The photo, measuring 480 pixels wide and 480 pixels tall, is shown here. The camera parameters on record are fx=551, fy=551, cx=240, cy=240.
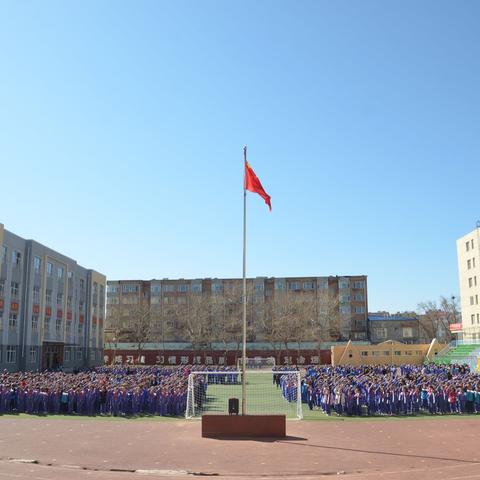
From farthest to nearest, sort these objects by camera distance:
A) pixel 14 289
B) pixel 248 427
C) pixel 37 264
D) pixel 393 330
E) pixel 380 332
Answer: pixel 393 330 < pixel 380 332 < pixel 37 264 < pixel 14 289 < pixel 248 427

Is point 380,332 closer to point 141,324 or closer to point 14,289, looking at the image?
point 141,324

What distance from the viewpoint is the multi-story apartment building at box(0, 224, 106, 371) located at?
4681 cm

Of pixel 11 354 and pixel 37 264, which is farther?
pixel 37 264

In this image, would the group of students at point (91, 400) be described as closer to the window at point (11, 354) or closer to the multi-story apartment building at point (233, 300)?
the window at point (11, 354)

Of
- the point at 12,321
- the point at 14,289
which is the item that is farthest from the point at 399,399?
the point at 14,289

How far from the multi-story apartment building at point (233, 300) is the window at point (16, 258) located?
38548 millimetres

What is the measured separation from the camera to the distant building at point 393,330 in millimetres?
95250

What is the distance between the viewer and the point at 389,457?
591 inches

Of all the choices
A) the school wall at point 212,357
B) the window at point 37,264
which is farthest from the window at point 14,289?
the school wall at point 212,357

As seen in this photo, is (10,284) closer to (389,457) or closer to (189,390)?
(189,390)

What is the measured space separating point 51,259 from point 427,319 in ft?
269

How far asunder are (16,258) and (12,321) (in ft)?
18.1

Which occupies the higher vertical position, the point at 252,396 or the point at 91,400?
the point at 91,400

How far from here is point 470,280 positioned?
69.6 meters
